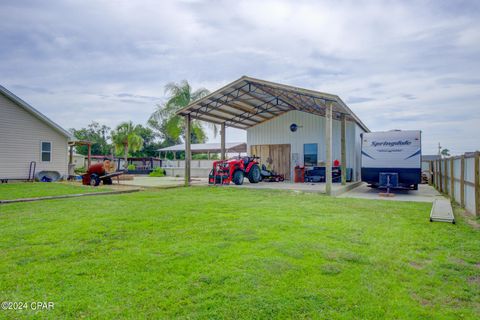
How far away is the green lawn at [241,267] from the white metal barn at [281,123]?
7.52 m

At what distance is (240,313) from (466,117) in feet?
70.5

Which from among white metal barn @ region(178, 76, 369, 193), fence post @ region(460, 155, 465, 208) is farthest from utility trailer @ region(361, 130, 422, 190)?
fence post @ region(460, 155, 465, 208)

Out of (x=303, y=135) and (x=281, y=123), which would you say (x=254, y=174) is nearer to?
(x=303, y=135)

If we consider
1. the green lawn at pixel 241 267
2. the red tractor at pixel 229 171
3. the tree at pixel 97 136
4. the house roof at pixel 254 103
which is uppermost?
the tree at pixel 97 136

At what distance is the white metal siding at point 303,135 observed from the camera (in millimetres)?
15000

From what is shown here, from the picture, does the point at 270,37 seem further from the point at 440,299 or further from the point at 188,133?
the point at 440,299

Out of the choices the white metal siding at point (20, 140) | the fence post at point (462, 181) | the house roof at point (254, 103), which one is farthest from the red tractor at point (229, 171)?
the white metal siding at point (20, 140)

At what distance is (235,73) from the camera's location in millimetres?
19438

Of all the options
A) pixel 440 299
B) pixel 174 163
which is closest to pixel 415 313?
pixel 440 299

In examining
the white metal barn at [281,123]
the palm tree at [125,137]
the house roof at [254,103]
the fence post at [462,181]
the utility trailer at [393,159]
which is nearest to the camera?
the fence post at [462,181]

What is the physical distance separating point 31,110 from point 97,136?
1621 inches

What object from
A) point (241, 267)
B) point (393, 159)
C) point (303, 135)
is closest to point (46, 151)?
point (303, 135)

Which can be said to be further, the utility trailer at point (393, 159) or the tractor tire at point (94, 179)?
the tractor tire at point (94, 179)

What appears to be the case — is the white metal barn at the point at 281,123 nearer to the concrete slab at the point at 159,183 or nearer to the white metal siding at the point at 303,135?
the white metal siding at the point at 303,135
